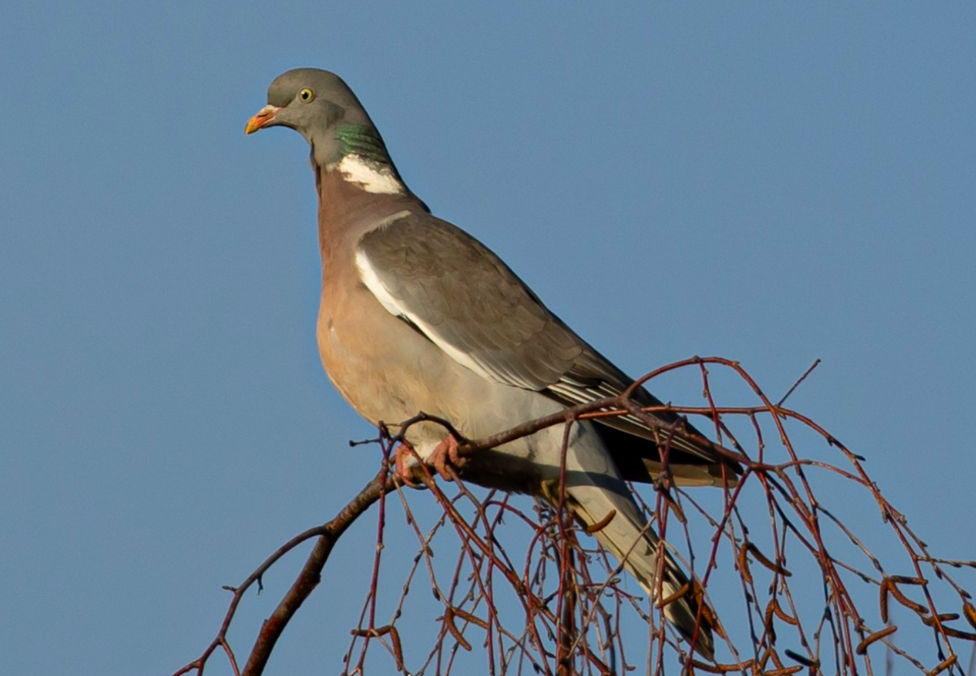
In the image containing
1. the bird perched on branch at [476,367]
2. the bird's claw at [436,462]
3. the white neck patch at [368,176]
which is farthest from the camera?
the white neck patch at [368,176]

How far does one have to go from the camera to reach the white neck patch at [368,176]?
5555mm

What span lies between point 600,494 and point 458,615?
6.00 feet

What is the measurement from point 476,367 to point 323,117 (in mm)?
1559

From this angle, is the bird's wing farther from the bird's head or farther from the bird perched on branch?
the bird's head

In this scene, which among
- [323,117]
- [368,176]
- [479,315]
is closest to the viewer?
[479,315]

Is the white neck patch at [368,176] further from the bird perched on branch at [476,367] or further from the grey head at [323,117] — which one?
the bird perched on branch at [476,367]

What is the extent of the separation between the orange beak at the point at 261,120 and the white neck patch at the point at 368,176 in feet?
1.40

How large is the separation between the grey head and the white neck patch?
1.1 inches

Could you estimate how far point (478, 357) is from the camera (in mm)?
4781

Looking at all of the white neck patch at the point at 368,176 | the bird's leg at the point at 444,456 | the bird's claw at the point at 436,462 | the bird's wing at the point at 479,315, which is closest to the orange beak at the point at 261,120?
the white neck patch at the point at 368,176

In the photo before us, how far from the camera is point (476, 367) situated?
4750mm

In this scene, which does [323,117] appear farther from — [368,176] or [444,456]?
[444,456]

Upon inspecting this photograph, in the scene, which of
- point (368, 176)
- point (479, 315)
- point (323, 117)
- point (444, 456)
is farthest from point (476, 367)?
point (323, 117)

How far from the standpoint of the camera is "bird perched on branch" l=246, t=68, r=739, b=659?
4.55 meters
